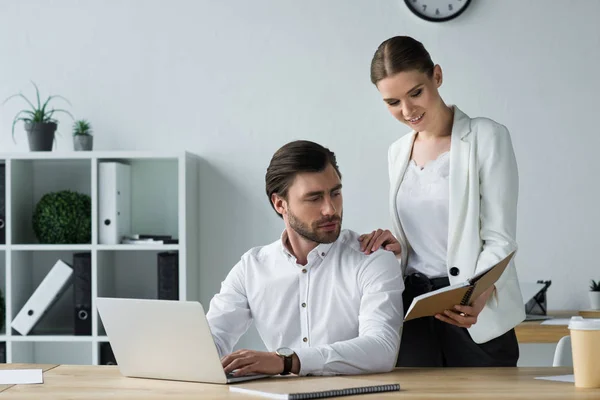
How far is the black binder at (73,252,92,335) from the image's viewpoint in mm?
3504

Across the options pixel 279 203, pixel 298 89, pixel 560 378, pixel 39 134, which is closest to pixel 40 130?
pixel 39 134

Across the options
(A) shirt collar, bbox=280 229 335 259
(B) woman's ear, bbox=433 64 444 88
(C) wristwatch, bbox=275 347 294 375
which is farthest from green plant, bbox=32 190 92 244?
(C) wristwatch, bbox=275 347 294 375

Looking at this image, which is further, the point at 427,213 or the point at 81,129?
the point at 81,129

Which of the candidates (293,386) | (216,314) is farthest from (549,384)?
(216,314)

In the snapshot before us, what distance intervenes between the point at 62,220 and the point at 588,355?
249 cm

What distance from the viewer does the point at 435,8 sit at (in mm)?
3648

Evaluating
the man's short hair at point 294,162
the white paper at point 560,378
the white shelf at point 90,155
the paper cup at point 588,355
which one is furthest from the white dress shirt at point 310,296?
the white shelf at point 90,155

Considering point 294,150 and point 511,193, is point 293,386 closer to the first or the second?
point 294,150

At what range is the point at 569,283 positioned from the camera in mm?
3621

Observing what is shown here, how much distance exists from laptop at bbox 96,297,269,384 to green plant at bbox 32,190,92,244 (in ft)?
5.71

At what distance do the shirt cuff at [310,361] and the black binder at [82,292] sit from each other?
1.88 m

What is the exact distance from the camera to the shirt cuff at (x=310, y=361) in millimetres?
1843

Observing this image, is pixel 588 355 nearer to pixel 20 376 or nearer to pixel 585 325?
pixel 585 325

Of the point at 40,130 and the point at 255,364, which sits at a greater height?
the point at 40,130
